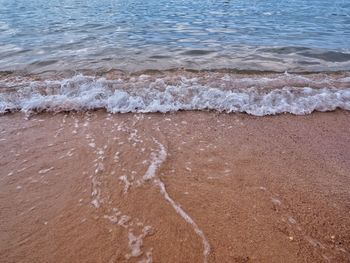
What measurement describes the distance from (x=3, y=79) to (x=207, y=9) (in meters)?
11.1

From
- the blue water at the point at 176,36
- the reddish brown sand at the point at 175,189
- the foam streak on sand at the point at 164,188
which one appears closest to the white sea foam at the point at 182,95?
the reddish brown sand at the point at 175,189

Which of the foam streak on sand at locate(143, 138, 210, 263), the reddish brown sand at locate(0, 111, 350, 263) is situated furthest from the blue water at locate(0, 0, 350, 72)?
the foam streak on sand at locate(143, 138, 210, 263)

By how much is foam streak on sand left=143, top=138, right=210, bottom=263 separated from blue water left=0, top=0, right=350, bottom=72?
398 centimetres

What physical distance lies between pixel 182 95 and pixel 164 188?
2646mm

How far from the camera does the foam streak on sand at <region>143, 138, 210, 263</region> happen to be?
2668mm

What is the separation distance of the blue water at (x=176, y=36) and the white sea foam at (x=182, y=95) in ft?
3.99

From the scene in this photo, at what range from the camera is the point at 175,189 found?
3.31m

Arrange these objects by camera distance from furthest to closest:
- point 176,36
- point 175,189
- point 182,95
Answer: point 176,36 → point 182,95 → point 175,189

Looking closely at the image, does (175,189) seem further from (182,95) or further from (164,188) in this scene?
(182,95)

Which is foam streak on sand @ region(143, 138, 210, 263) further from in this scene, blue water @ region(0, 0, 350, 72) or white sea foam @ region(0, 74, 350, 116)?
blue water @ region(0, 0, 350, 72)

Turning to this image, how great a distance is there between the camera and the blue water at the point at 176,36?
785 centimetres

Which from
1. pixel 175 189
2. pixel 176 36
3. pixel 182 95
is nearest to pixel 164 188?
pixel 175 189

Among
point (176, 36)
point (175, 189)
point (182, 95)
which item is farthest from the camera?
point (176, 36)

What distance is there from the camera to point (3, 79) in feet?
22.6
